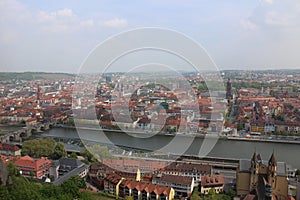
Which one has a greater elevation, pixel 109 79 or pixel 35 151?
pixel 109 79

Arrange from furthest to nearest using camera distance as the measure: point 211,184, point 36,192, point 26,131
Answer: point 26,131 < point 211,184 < point 36,192

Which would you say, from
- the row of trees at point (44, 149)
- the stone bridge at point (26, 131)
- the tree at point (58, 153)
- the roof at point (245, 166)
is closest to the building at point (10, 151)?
the row of trees at point (44, 149)

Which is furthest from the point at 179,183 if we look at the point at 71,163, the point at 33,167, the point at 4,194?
→ the point at 33,167

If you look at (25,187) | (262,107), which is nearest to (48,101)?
(262,107)

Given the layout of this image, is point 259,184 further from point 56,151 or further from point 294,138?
point 294,138

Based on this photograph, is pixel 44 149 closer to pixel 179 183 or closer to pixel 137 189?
pixel 137 189

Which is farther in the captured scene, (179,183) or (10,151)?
(10,151)
